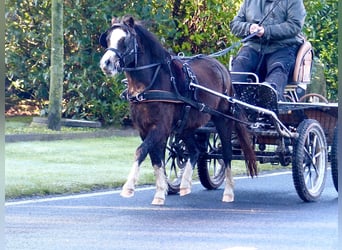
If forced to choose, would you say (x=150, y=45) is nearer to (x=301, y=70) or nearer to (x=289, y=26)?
(x=289, y=26)

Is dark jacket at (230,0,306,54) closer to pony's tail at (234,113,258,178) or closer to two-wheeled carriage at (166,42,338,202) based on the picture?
two-wheeled carriage at (166,42,338,202)

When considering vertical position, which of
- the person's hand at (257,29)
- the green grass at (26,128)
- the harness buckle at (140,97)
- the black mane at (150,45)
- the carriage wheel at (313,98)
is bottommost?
the green grass at (26,128)

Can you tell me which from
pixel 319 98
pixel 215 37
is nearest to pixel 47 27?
pixel 215 37

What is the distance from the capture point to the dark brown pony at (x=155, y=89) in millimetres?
9477

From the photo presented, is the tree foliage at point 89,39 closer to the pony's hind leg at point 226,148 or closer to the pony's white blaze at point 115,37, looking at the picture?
the pony's hind leg at point 226,148

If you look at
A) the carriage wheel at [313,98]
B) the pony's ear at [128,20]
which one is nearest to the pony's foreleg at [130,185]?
the pony's ear at [128,20]

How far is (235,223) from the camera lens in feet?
29.7

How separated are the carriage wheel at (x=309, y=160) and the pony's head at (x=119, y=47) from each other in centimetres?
200

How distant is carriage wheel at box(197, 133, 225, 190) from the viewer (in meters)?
11.1

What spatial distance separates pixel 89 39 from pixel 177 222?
10942mm

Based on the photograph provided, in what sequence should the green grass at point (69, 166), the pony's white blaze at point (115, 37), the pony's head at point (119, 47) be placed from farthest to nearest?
the green grass at point (69, 166) → the pony's white blaze at point (115, 37) → the pony's head at point (119, 47)

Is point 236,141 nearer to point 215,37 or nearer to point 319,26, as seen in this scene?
point 215,37

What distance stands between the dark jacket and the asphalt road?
5.56 ft

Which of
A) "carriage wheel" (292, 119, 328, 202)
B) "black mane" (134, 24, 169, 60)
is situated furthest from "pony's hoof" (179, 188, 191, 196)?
"black mane" (134, 24, 169, 60)
